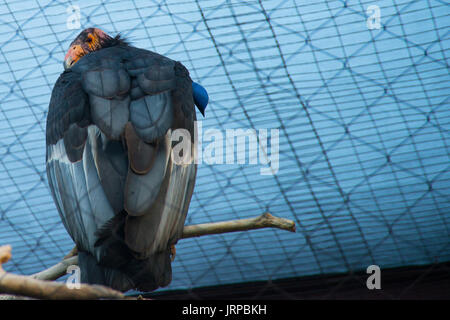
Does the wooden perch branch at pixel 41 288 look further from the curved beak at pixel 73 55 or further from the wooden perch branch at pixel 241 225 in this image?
the curved beak at pixel 73 55

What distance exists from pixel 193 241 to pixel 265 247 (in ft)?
1.30

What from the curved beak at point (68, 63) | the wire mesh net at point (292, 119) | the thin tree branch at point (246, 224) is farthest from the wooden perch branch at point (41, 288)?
the curved beak at point (68, 63)

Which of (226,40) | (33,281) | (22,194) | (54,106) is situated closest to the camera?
(33,281)

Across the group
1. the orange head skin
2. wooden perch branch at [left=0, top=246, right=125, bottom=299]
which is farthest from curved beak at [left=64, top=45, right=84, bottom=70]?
wooden perch branch at [left=0, top=246, right=125, bottom=299]

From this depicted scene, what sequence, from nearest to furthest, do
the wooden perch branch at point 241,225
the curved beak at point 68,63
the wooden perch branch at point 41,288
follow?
the wooden perch branch at point 41,288
the wooden perch branch at point 241,225
the curved beak at point 68,63

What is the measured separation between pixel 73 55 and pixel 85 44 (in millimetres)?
124

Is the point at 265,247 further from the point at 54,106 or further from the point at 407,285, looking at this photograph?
the point at 54,106

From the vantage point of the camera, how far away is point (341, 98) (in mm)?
3562

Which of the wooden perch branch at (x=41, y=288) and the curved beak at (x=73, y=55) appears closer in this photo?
the wooden perch branch at (x=41, y=288)

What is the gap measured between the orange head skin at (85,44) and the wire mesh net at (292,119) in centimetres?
9

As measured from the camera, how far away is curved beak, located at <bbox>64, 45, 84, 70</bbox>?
361 centimetres

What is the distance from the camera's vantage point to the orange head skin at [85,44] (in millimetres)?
3651

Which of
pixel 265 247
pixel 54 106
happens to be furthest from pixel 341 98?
pixel 54 106

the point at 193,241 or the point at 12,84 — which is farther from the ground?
the point at 12,84
